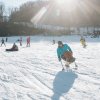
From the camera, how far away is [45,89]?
9.48m

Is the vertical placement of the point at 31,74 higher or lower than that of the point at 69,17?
lower

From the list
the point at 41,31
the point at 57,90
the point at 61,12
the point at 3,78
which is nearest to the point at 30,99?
the point at 57,90

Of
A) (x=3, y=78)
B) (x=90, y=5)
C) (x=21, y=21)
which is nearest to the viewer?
(x=3, y=78)

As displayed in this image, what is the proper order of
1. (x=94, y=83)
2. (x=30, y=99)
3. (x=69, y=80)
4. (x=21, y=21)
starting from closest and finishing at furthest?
1. (x=30, y=99)
2. (x=94, y=83)
3. (x=69, y=80)
4. (x=21, y=21)

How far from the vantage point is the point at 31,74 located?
12719 mm

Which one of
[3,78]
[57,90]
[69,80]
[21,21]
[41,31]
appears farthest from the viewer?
[21,21]

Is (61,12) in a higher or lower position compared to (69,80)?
higher

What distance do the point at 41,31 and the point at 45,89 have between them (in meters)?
70.9

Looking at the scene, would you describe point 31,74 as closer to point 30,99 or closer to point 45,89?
point 45,89

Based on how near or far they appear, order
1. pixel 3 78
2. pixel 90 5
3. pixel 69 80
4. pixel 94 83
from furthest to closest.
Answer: pixel 90 5, pixel 3 78, pixel 69 80, pixel 94 83

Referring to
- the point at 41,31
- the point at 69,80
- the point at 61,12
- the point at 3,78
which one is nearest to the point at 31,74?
the point at 3,78

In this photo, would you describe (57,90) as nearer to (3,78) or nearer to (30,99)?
(30,99)

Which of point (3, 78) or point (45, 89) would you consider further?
point (3, 78)

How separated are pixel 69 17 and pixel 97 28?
8.13m
